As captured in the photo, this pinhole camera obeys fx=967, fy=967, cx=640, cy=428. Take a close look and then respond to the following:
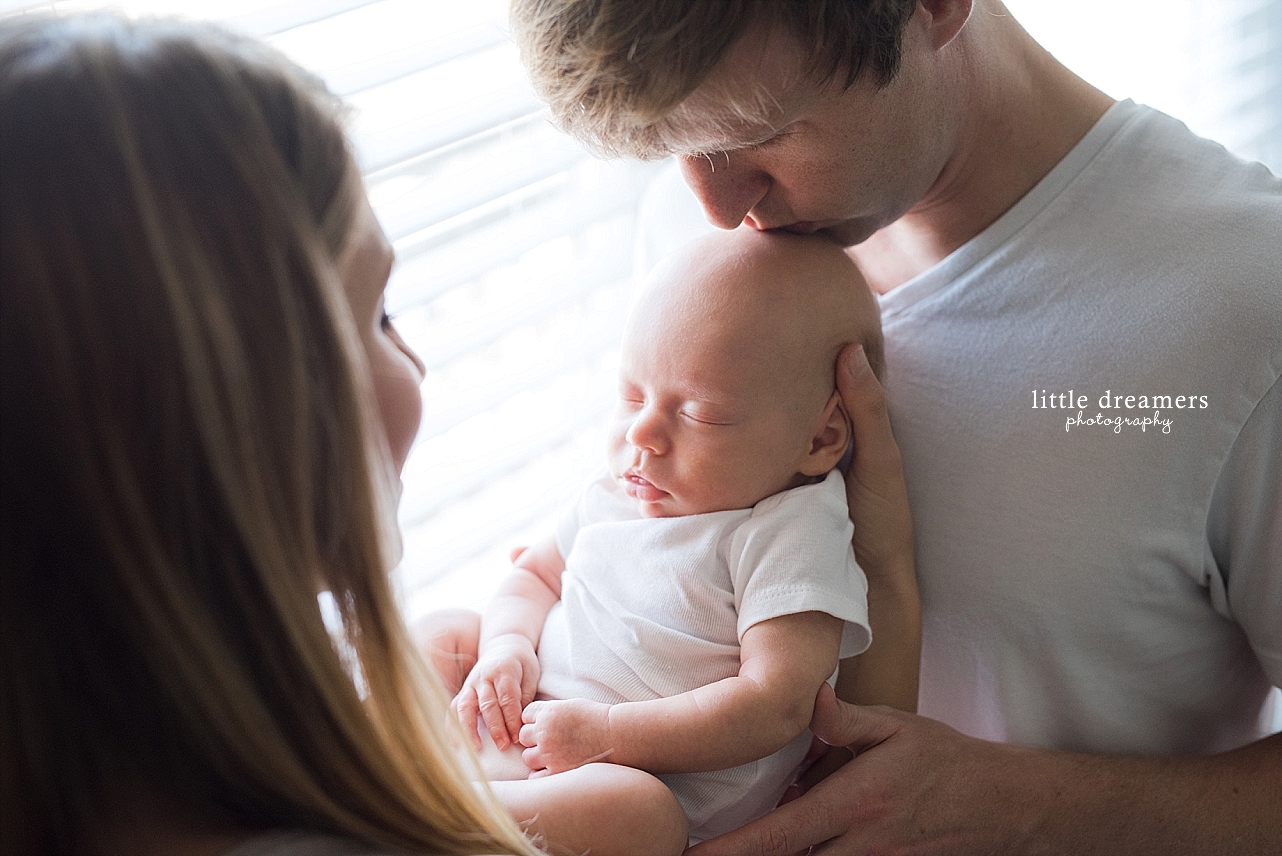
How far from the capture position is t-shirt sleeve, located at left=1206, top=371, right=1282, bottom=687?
3.19ft

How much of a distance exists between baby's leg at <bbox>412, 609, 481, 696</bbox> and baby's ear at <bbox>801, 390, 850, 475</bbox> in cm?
48

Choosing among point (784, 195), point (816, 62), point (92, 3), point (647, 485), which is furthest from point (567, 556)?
point (92, 3)

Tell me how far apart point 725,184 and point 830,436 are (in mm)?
312

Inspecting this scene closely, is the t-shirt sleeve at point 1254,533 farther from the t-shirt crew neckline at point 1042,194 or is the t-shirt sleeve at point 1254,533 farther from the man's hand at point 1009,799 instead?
the t-shirt crew neckline at point 1042,194

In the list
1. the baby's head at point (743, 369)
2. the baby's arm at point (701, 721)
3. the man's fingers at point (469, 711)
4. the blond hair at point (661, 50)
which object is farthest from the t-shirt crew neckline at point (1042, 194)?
the man's fingers at point (469, 711)

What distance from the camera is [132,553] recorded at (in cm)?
58

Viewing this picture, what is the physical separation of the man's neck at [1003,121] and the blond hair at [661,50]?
0.21m

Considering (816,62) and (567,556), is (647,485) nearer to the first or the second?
(567,556)

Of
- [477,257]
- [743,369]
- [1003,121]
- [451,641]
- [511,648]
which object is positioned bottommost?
[451,641]

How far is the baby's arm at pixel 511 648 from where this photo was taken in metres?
1.04

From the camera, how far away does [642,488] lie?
44.7 inches

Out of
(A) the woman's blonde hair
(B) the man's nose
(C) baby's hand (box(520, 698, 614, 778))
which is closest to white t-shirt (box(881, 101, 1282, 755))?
(B) the man's nose

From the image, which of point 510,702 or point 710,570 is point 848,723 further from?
point 510,702

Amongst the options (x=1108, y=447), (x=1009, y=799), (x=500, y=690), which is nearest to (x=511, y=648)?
(x=500, y=690)
